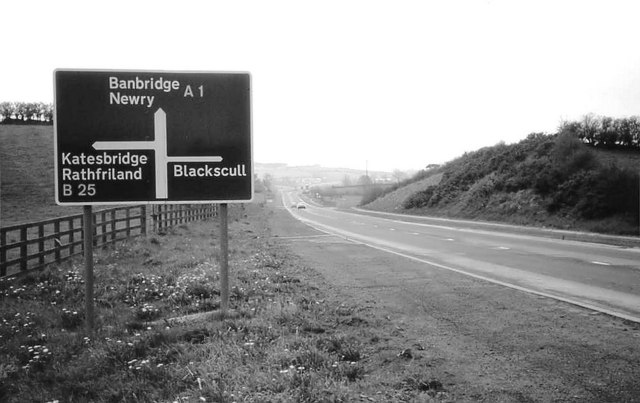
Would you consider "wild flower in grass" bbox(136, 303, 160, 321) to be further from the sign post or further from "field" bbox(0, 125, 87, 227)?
"field" bbox(0, 125, 87, 227)

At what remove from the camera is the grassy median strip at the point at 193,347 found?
14.2ft

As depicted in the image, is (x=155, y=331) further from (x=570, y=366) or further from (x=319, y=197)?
(x=319, y=197)

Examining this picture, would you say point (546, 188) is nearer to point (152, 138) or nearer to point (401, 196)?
point (152, 138)

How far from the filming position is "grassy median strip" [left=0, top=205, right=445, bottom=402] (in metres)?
4.33

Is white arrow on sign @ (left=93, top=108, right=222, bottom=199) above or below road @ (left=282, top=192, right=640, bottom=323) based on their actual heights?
above

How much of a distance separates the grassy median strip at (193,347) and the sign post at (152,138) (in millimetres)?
760

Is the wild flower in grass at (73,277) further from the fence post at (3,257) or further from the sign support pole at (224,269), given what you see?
the sign support pole at (224,269)

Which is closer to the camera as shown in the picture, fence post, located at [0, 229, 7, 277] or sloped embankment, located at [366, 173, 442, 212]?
Result: fence post, located at [0, 229, 7, 277]

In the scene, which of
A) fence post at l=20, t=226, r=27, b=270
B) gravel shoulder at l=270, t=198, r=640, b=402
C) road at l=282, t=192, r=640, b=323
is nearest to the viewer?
gravel shoulder at l=270, t=198, r=640, b=402

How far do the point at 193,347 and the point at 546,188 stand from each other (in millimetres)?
27473

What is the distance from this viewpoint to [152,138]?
6672 mm

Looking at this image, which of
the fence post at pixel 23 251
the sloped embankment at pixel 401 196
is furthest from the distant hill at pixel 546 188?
the fence post at pixel 23 251

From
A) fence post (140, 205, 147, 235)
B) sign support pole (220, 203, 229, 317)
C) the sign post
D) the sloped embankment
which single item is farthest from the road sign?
the sloped embankment

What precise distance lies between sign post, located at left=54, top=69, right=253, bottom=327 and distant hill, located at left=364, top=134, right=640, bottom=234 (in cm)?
1800
